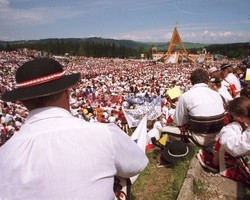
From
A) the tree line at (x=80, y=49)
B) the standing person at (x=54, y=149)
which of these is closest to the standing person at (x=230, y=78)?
the standing person at (x=54, y=149)

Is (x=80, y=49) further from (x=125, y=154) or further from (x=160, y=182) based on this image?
(x=125, y=154)

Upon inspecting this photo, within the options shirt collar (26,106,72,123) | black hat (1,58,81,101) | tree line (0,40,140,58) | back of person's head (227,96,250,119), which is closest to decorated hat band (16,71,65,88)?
black hat (1,58,81,101)

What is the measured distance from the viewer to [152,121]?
25.6 ft

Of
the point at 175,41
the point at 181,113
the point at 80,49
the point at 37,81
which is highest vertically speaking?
the point at 37,81

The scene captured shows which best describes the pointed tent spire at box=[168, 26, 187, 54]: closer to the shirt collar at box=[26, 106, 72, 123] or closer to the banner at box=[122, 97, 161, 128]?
the banner at box=[122, 97, 161, 128]

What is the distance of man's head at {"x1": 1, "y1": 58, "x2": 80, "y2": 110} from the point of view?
4.04 ft

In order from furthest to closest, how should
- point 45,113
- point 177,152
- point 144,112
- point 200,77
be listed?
point 144,112 → point 200,77 → point 177,152 → point 45,113

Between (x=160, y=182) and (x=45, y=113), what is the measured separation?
2064 mm

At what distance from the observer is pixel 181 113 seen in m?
3.42

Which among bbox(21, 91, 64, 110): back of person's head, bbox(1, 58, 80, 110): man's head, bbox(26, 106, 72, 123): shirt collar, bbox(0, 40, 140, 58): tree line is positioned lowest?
bbox(0, 40, 140, 58): tree line

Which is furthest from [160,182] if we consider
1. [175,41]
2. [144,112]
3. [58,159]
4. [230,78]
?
[175,41]

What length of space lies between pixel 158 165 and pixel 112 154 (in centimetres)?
213

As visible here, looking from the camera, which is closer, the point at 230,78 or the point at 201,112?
the point at 201,112

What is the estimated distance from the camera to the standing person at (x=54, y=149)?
3.65 ft
